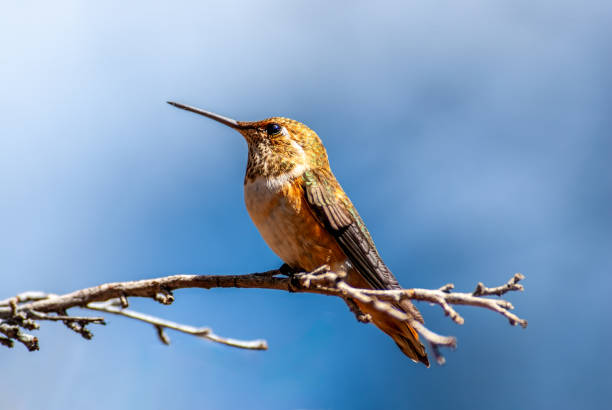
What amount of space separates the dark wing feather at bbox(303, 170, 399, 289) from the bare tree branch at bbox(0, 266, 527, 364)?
2.76 ft

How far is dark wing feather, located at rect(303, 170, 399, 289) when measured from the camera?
369 cm

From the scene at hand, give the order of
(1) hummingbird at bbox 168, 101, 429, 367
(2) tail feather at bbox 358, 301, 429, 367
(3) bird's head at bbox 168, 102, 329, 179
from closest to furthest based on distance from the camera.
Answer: (1) hummingbird at bbox 168, 101, 429, 367, (2) tail feather at bbox 358, 301, 429, 367, (3) bird's head at bbox 168, 102, 329, 179

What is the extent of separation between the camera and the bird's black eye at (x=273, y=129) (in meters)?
4.34

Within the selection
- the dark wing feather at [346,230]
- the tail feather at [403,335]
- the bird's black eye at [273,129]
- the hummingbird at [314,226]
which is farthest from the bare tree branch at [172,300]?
the bird's black eye at [273,129]

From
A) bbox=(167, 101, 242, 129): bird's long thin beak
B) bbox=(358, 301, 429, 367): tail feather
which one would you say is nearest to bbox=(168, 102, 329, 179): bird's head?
bbox=(167, 101, 242, 129): bird's long thin beak

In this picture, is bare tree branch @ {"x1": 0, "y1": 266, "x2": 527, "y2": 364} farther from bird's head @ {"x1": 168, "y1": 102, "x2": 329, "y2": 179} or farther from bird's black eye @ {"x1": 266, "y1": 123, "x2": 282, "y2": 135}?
bird's black eye @ {"x1": 266, "y1": 123, "x2": 282, "y2": 135}

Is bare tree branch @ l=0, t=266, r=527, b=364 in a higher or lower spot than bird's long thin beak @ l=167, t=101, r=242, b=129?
lower

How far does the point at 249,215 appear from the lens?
3730 mm

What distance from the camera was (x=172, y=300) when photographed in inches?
106

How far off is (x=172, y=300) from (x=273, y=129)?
1964mm

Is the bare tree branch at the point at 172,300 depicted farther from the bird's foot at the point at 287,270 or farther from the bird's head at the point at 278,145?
the bird's head at the point at 278,145

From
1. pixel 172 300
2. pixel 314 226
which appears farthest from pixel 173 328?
pixel 314 226

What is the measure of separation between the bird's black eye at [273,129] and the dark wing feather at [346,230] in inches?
21.1

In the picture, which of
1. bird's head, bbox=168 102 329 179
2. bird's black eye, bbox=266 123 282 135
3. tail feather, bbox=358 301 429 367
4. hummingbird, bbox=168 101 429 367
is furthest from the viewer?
bird's black eye, bbox=266 123 282 135
